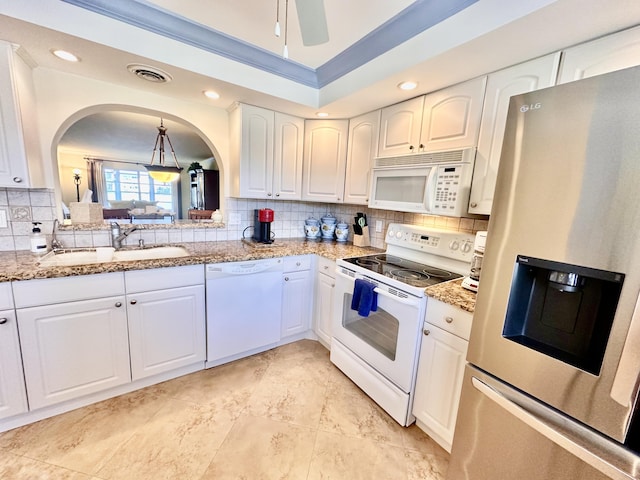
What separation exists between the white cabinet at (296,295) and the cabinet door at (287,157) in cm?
69

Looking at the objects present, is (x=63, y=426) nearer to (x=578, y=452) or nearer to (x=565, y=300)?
(x=578, y=452)

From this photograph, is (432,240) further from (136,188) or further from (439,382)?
(136,188)

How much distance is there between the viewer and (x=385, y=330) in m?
1.80

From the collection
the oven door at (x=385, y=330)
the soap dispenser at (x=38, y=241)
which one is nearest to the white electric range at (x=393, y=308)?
the oven door at (x=385, y=330)

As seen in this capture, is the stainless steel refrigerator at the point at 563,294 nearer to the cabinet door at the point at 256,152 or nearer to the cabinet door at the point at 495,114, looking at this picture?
the cabinet door at the point at 495,114

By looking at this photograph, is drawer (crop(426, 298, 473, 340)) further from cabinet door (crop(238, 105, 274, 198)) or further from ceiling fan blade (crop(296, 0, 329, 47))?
cabinet door (crop(238, 105, 274, 198))

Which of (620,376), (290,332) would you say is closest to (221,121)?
(290,332)

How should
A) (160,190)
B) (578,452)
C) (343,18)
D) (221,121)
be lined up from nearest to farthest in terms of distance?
(578,452)
(343,18)
(221,121)
(160,190)

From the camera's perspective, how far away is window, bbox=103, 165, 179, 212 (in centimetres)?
689

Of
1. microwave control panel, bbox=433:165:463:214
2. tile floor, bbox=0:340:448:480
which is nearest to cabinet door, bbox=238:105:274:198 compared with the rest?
microwave control panel, bbox=433:165:463:214

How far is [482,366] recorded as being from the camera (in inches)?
41.7

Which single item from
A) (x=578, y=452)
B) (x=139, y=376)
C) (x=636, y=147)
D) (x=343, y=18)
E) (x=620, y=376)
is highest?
(x=343, y=18)

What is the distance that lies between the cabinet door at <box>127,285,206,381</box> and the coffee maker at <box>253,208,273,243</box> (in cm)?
74

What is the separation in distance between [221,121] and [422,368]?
8.38 ft
